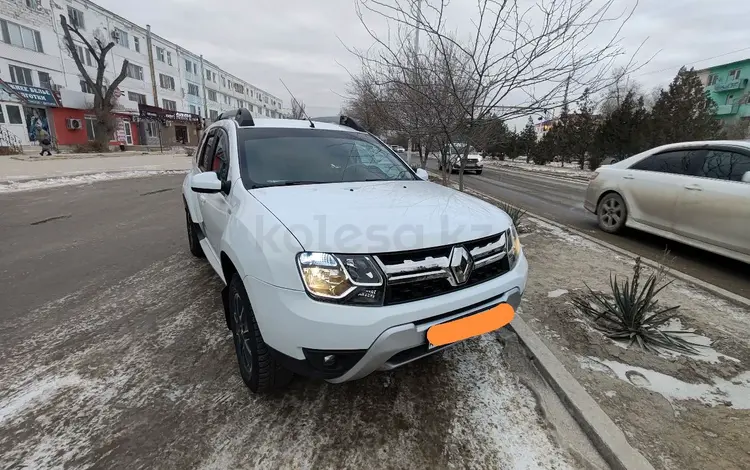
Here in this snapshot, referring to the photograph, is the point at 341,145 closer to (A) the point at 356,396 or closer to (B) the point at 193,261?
(A) the point at 356,396

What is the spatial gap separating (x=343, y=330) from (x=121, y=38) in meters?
44.6

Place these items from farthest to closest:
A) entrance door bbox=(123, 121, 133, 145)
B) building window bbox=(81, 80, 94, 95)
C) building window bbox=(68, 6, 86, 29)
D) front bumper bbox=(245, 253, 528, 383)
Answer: entrance door bbox=(123, 121, 133, 145)
building window bbox=(81, 80, 94, 95)
building window bbox=(68, 6, 86, 29)
front bumper bbox=(245, 253, 528, 383)

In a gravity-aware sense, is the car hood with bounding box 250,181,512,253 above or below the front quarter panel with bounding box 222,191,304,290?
above

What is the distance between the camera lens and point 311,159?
308cm

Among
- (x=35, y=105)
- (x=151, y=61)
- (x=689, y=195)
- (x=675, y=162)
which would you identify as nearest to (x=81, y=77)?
(x=35, y=105)

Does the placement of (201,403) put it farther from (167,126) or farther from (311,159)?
(167,126)

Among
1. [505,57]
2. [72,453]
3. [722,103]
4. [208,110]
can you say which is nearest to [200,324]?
[72,453]

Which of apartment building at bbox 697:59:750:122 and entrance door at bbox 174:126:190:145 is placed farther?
entrance door at bbox 174:126:190:145

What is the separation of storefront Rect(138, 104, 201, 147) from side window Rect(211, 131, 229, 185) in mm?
34835

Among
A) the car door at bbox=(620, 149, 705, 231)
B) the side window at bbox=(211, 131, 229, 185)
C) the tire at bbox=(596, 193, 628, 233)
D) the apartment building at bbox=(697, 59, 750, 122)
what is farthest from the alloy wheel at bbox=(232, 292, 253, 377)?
the apartment building at bbox=(697, 59, 750, 122)

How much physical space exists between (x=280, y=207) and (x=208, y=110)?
5772 centimetres

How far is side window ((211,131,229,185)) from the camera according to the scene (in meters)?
2.97

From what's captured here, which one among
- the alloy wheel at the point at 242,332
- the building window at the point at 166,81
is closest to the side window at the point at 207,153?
the alloy wheel at the point at 242,332

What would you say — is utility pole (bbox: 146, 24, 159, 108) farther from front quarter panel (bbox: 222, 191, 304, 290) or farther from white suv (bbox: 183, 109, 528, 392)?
front quarter panel (bbox: 222, 191, 304, 290)
